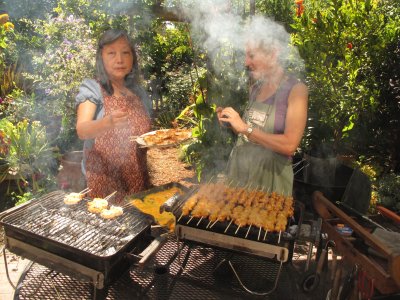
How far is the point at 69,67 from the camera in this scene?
609 centimetres

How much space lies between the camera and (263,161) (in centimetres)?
351

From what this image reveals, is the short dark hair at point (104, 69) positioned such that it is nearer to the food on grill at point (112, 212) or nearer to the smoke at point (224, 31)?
the smoke at point (224, 31)

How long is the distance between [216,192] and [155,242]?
996 mm

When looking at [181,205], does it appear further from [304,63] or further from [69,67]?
[69,67]

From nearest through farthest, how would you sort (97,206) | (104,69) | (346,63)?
(97,206) → (104,69) → (346,63)

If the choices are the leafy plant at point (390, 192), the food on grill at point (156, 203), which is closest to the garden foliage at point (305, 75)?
the leafy plant at point (390, 192)

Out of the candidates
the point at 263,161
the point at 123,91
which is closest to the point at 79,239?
the point at 123,91

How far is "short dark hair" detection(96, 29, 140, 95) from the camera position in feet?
10.8

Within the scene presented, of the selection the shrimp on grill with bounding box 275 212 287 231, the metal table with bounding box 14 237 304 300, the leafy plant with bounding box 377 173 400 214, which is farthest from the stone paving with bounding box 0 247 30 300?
the leafy plant with bounding box 377 173 400 214

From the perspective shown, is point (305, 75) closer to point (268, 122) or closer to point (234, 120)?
point (268, 122)

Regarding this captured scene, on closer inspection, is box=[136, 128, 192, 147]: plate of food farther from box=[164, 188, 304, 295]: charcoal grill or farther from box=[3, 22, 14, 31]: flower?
box=[3, 22, 14, 31]: flower

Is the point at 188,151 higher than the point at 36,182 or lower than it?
higher

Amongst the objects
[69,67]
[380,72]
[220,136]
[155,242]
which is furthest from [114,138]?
[380,72]

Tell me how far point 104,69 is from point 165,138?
97cm
